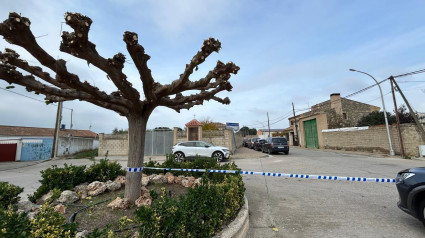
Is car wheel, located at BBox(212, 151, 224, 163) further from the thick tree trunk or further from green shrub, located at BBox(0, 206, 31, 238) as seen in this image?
green shrub, located at BBox(0, 206, 31, 238)

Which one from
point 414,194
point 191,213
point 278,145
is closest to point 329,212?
point 414,194

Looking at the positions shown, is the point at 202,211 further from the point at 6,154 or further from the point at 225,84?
the point at 6,154

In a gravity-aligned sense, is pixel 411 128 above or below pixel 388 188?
above

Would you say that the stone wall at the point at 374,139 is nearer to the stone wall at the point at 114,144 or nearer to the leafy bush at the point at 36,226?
the leafy bush at the point at 36,226

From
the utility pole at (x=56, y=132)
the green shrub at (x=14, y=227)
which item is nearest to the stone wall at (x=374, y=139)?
the green shrub at (x=14, y=227)

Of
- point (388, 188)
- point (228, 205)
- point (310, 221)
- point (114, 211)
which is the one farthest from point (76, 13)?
point (388, 188)

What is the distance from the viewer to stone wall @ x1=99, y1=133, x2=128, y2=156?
2048 cm

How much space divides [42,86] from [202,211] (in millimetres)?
3000

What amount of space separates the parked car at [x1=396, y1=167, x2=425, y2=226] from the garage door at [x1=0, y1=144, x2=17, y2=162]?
28.7m

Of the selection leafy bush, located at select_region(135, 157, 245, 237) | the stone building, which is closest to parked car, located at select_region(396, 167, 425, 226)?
leafy bush, located at select_region(135, 157, 245, 237)

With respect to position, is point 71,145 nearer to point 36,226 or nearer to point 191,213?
point 36,226

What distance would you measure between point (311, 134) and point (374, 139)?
10138 millimetres

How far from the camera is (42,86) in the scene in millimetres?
3076

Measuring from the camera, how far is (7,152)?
20062 mm
